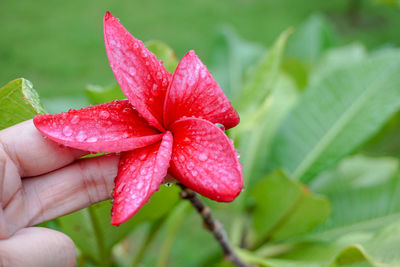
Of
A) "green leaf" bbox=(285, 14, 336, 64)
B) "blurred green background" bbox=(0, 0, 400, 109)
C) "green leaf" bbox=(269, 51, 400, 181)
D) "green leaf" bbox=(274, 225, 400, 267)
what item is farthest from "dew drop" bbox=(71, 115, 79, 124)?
"blurred green background" bbox=(0, 0, 400, 109)

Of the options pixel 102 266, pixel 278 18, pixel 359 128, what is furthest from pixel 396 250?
pixel 278 18

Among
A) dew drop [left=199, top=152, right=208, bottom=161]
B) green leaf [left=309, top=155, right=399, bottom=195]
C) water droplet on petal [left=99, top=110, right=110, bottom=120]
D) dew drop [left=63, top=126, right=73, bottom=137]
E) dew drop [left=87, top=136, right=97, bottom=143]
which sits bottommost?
A: green leaf [left=309, top=155, right=399, bottom=195]

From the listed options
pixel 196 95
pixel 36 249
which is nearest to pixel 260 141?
pixel 196 95

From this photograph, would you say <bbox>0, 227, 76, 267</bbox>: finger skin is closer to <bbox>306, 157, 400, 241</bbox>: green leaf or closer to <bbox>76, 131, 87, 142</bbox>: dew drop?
<bbox>76, 131, 87, 142</bbox>: dew drop

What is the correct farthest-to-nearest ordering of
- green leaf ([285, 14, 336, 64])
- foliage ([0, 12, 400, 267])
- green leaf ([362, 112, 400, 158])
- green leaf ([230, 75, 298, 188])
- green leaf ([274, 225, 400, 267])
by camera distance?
green leaf ([362, 112, 400, 158])
green leaf ([285, 14, 336, 64])
green leaf ([230, 75, 298, 188])
foliage ([0, 12, 400, 267])
green leaf ([274, 225, 400, 267])

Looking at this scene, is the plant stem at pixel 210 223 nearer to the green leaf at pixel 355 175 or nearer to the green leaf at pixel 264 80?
the green leaf at pixel 264 80

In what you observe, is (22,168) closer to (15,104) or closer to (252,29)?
(15,104)

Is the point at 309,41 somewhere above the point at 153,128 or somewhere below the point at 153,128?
below

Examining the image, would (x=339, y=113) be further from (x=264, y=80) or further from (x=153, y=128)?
(x=153, y=128)
